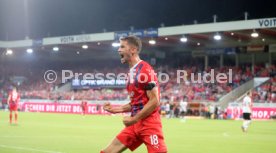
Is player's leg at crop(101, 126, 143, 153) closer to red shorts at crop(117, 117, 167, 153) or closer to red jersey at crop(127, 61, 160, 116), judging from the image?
red shorts at crop(117, 117, 167, 153)

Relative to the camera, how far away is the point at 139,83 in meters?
6.57

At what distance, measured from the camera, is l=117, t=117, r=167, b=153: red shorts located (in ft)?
21.4

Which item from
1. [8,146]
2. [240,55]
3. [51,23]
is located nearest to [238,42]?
[240,55]

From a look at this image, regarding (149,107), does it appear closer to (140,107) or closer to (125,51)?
(140,107)

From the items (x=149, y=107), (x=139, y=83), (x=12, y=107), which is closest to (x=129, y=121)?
(x=149, y=107)

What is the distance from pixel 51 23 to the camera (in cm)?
6412

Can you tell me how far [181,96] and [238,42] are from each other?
389 inches

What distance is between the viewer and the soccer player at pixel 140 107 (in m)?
6.44

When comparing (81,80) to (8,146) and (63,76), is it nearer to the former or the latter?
(63,76)

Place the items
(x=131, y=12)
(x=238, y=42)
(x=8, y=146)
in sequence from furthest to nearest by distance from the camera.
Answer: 1. (x=131, y=12)
2. (x=238, y=42)
3. (x=8, y=146)

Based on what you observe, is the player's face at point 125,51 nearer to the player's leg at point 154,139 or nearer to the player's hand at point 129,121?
the player's hand at point 129,121

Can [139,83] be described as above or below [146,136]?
above

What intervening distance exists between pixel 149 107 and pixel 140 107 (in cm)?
33

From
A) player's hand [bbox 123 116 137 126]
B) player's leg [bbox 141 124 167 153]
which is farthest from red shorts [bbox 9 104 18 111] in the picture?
player's hand [bbox 123 116 137 126]
